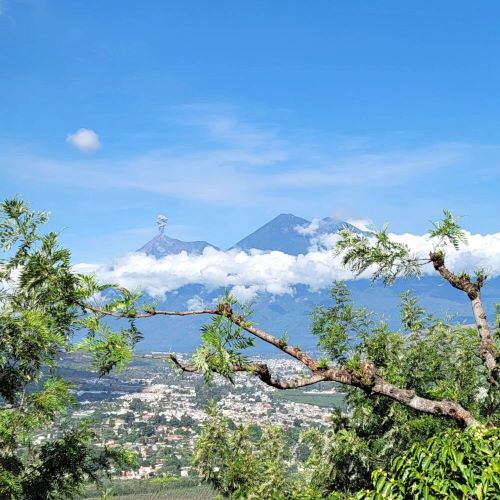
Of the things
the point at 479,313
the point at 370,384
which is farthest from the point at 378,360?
the point at 370,384

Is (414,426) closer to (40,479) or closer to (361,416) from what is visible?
(361,416)

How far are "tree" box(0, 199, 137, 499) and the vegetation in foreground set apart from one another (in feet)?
0.08

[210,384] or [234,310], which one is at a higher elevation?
[234,310]

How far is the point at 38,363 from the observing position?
11492mm

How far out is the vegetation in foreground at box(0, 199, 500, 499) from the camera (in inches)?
231

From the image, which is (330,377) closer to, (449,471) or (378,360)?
(449,471)

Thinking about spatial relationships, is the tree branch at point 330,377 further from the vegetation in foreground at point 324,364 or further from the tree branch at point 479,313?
the tree branch at point 479,313

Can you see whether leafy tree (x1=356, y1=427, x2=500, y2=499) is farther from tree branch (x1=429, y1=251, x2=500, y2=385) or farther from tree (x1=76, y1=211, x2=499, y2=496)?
tree branch (x1=429, y1=251, x2=500, y2=385)

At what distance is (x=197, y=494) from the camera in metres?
150

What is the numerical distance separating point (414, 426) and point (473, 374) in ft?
10.8

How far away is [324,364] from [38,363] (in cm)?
657

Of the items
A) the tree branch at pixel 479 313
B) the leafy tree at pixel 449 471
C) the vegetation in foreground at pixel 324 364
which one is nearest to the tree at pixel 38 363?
the vegetation in foreground at pixel 324 364

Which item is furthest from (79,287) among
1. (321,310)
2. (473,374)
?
(473,374)

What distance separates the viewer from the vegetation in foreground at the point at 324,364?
587cm
